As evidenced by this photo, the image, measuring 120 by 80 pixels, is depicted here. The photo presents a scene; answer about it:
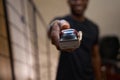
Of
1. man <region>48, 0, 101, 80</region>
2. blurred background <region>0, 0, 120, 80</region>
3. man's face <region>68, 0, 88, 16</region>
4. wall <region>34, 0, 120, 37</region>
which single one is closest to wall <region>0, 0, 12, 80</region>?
man <region>48, 0, 101, 80</region>

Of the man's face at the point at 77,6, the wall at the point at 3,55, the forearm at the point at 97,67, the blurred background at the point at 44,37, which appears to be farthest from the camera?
the blurred background at the point at 44,37

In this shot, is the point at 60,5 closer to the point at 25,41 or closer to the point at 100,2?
the point at 100,2

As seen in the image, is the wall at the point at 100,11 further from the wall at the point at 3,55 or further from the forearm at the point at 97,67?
the wall at the point at 3,55

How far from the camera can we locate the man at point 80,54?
139 cm

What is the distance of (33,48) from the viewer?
3.06 m

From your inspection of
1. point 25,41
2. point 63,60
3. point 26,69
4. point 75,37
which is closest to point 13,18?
point 25,41

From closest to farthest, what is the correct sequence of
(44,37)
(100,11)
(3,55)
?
1. (3,55)
2. (100,11)
3. (44,37)

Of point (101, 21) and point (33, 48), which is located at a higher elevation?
point (101, 21)

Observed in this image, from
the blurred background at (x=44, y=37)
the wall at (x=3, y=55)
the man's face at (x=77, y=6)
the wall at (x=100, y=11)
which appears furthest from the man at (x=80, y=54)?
the wall at (x=100, y=11)

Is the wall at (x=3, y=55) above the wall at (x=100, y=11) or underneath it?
underneath

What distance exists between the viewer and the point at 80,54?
4.75 feet

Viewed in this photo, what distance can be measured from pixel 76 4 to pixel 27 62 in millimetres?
1505

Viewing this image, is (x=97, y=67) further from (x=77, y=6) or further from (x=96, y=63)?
(x=77, y=6)

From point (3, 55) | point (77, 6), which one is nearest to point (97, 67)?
point (77, 6)
